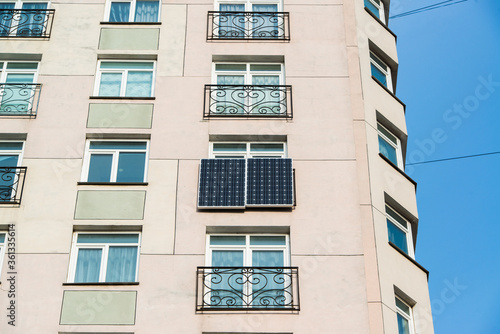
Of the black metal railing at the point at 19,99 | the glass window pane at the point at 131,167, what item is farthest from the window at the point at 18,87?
the glass window pane at the point at 131,167

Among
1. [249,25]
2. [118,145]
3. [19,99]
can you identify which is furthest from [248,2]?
[19,99]

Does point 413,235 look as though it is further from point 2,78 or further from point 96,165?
point 2,78

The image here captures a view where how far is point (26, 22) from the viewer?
2450 centimetres

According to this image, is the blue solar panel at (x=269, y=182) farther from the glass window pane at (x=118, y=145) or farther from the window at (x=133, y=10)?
the window at (x=133, y=10)

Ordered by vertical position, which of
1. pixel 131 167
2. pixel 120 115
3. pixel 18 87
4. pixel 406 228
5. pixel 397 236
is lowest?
pixel 397 236

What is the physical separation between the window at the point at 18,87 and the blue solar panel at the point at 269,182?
5.70 m

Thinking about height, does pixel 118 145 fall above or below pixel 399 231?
above

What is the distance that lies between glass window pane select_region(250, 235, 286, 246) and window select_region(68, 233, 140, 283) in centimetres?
252

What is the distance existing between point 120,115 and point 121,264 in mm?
4119

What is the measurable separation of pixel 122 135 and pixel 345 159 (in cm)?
526

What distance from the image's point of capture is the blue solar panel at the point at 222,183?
20.4 meters

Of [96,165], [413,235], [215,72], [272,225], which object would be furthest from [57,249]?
[413,235]

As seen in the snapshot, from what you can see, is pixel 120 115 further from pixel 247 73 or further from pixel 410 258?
pixel 410 258

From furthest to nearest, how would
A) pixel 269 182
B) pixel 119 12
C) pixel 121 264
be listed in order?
pixel 119 12 < pixel 269 182 < pixel 121 264
